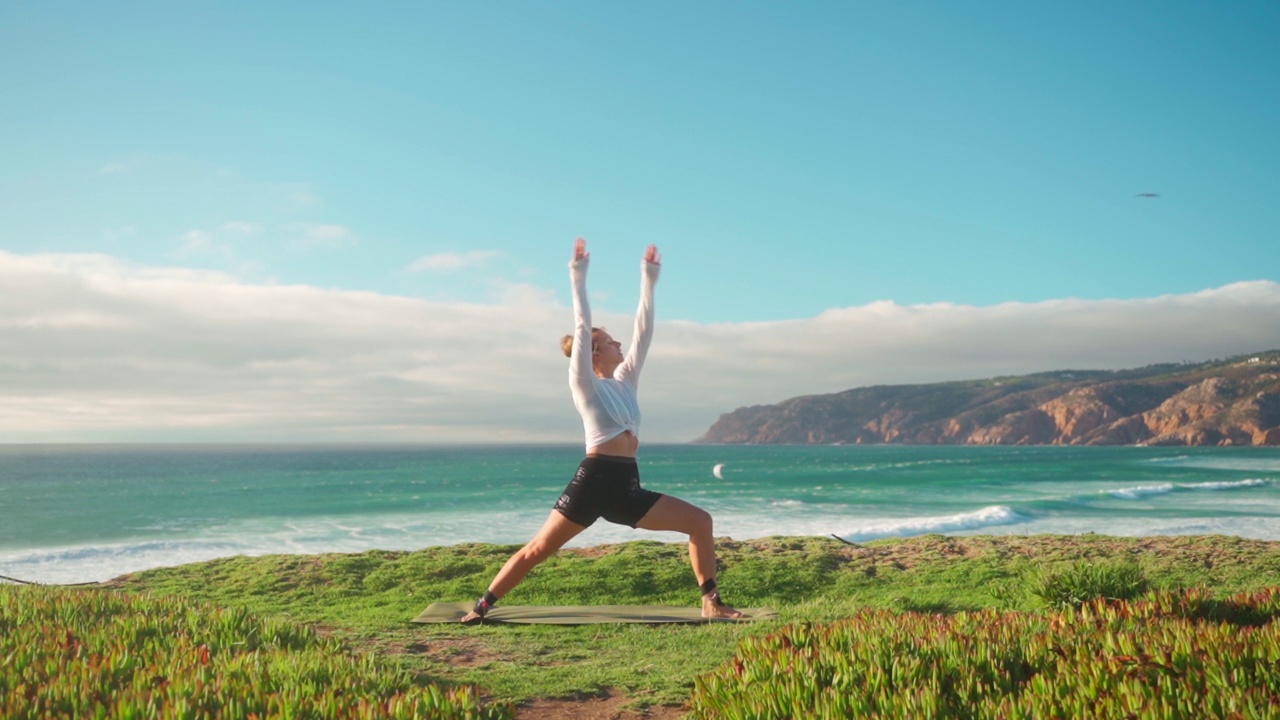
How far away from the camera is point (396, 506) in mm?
40125

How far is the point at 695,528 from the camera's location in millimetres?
6133

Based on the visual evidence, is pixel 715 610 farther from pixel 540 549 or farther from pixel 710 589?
pixel 540 549

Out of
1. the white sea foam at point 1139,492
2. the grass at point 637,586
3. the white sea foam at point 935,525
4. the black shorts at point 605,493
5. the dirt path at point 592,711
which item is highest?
the black shorts at point 605,493

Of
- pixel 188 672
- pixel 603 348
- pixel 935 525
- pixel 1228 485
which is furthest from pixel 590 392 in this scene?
pixel 1228 485

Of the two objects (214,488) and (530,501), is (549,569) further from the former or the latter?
(214,488)

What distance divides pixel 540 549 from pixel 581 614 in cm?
119

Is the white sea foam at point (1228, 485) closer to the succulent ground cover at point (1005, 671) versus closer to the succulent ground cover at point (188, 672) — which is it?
the succulent ground cover at point (1005, 671)

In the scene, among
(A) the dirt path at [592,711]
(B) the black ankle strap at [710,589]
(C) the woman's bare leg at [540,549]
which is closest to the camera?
(A) the dirt path at [592,711]

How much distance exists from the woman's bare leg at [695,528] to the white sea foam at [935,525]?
1520cm

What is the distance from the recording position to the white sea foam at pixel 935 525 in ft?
75.9

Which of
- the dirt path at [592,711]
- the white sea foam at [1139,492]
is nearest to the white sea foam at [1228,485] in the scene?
the white sea foam at [1139,492]

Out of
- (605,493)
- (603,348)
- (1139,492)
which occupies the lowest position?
(1139,492)

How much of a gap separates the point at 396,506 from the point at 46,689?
125ft

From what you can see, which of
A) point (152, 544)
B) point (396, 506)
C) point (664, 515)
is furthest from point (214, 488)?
point (664, 515)
